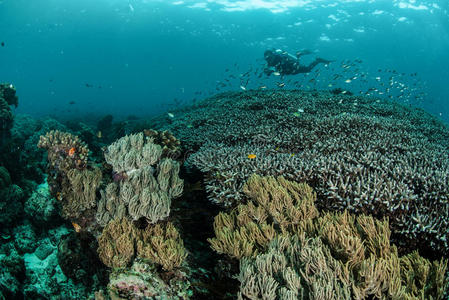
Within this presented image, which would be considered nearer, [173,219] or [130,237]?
[130,237]

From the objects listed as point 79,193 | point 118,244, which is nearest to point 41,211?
point 79,193

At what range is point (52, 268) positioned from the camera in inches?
221

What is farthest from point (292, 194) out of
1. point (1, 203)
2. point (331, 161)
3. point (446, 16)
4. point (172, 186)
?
point (446, 16)

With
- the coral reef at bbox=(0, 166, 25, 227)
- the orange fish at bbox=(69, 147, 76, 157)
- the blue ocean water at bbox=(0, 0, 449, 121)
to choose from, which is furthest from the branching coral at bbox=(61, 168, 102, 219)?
the blue ocean water at bbox=(0, 0, 449, 121)

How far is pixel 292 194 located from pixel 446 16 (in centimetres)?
7771

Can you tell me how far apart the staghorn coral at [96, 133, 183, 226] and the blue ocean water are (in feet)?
56.8

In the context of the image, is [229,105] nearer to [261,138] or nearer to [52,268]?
[261,138]

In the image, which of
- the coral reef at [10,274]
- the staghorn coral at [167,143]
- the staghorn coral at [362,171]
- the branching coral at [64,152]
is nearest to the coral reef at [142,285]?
the staghorn coral at [362,171]

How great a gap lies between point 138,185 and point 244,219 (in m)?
2.37

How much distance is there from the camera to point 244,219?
148 inches

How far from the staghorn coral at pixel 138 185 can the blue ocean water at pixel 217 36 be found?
17322mm

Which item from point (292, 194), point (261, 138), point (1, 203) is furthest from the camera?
point (261, 138)

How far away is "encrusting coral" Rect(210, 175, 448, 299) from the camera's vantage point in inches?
88.0

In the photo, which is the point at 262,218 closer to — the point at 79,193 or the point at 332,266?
the point at 332,266
